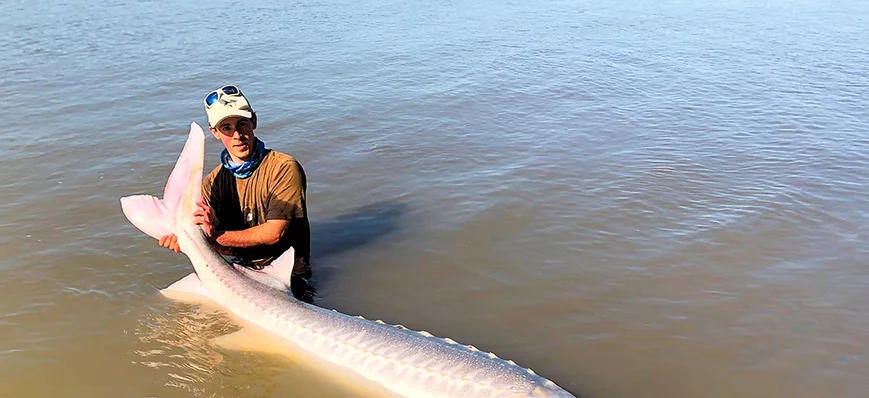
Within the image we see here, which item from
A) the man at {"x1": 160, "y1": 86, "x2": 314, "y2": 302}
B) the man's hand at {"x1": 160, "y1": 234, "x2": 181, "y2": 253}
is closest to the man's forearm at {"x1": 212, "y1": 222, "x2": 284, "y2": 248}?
the man at {"x1": 160, "y1": 86, "x2": 314, "y2": 302}

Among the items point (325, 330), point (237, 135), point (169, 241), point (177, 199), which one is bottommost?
point (325, 330)

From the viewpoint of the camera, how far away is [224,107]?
4.47 metres

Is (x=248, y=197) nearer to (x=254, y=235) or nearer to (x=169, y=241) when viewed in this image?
(x=254, y=235)

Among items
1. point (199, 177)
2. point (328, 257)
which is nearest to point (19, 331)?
point (199, 177)

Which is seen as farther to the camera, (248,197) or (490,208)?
(490,208)

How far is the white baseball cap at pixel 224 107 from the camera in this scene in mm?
4469

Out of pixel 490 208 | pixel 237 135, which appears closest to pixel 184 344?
pixel 237 135

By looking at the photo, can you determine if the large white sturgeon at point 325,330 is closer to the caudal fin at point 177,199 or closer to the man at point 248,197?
the caudal fin at point 177,199

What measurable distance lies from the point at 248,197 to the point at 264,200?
14cm

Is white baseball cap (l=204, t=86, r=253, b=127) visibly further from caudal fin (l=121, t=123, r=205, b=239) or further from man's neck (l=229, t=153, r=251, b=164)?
man's neck (l=229, t=153, r=251, b=164)

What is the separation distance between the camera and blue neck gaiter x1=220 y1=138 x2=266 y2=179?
4.88 meters

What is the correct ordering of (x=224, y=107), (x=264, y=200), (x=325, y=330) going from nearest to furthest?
(x=325, y=330), (x=224, y=107), (x=264, y=200)

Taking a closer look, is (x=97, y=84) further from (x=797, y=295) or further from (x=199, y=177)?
(x=797, y=295)

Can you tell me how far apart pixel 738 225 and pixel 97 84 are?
9.50 meters
